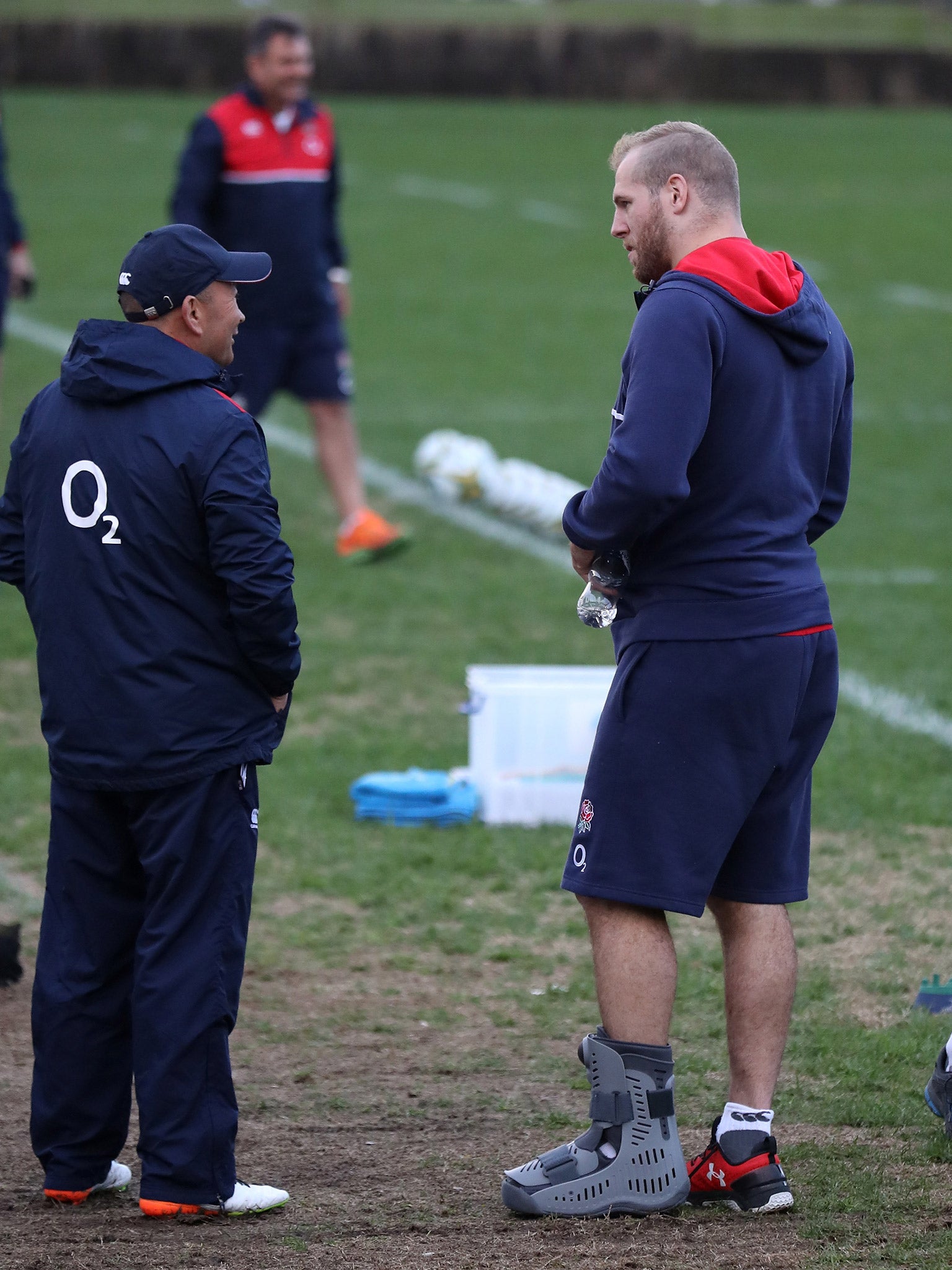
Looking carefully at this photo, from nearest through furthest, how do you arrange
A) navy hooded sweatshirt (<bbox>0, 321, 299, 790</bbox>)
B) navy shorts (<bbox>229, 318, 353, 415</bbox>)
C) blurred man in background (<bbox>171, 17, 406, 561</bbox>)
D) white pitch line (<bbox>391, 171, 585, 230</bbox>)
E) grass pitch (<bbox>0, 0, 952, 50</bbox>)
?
navy hooded sweatshirt (<bbox>0, 321, 299, 790</bbox>), blurred man in background (<bbox>171, 17, 406, 561</bbox>), navy shorts (<bbox>229, 318, 353, 415</bbox>), white pitch line (<bbox>391, 171, 585, 230</bbox>), grass pitch (<bbox>0, 0, 952, 50</bbox>)

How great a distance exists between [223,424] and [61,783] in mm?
824

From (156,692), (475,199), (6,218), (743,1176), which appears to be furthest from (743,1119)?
(475,199)

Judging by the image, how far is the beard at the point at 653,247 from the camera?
3.60 meters

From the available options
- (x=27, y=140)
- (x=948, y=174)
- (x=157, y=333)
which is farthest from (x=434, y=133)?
(x=157, y=333)

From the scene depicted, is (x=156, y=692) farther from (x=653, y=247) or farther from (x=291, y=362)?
(x=291, y=362)

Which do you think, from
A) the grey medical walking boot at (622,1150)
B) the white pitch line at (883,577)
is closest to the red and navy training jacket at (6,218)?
the white pitch line at (883,577)

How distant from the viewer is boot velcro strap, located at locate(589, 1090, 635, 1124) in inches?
143

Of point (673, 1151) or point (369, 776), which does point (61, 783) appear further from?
point (369, 776)

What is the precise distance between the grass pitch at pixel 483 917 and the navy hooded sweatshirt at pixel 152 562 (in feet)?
3.32

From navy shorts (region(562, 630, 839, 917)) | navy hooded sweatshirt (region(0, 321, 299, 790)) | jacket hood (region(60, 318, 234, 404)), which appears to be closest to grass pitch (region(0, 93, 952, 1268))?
navy shorts (region(562, 630, 839, 917))

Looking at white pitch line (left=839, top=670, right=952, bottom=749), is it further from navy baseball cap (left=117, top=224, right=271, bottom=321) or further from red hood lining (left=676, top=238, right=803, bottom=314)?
navy baseball cap (left=117, top=224, right=271, bottom=321)

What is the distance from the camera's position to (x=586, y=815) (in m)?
3.69

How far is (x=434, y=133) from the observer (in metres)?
29.8

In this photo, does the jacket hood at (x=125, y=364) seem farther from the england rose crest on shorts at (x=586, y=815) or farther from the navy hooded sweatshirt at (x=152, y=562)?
the england rose crest on shorts at (x=586, y=815)
